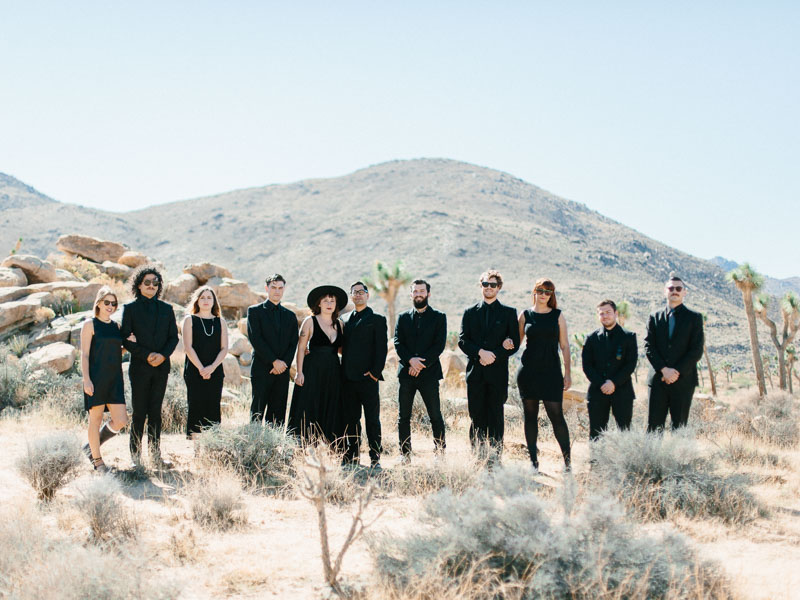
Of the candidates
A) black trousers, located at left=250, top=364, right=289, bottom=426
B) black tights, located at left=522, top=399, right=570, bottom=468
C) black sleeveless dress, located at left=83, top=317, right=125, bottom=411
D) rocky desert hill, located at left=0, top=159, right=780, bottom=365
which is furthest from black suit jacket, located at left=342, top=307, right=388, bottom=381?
rocky desert hill, located at left=0, top=159, right=780, bottom=365

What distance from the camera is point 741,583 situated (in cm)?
373

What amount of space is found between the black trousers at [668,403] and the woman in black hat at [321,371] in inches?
131

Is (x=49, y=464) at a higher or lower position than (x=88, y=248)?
lower

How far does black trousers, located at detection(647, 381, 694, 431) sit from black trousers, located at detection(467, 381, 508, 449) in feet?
5.10

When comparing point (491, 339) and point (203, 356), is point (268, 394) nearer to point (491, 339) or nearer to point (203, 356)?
point (203, 356)

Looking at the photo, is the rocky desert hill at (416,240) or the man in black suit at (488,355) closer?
the man in black suit at (488,355)

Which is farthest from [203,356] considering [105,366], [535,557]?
[535,557]

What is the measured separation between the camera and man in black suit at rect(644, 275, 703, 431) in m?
6.32

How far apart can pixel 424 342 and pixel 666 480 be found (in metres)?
2.69

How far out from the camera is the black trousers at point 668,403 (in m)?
6.34

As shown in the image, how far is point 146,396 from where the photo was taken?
646 centimetres

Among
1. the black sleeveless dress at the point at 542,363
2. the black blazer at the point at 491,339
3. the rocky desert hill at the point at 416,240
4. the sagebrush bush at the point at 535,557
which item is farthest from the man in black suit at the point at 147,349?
the rocky desert hill at the point at 416,240

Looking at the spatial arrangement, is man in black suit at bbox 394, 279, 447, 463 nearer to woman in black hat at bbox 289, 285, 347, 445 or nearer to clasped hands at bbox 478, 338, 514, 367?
clasped hands at bbox 478, 338, 514, 367

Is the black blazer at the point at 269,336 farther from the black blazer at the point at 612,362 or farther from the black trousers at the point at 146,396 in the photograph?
the black blazer at the point at 612,362
